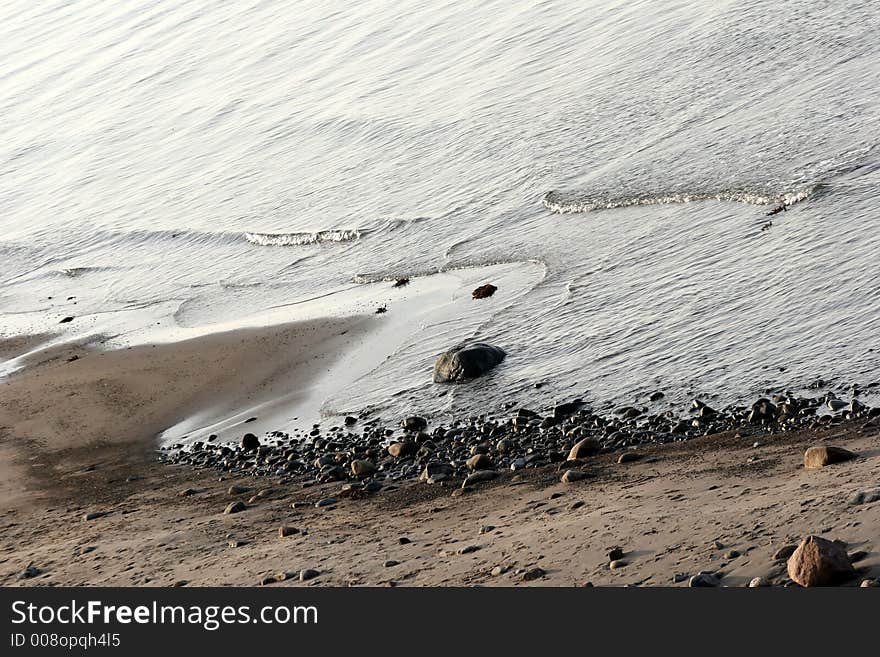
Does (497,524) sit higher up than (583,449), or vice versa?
(497,524)

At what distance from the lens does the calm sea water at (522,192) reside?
13055 mm

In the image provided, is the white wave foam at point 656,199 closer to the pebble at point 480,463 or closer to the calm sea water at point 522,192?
the calm sea water at point 522,192

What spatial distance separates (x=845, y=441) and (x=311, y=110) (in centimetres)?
2322

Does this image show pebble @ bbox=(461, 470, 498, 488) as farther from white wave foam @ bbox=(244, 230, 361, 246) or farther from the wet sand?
white wave foam @ bbox=(244, 230, 361, 246)

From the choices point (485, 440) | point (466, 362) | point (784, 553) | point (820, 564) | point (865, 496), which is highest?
point (820, 564)

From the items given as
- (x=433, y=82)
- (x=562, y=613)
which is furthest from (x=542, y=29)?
(x=562, y=613)

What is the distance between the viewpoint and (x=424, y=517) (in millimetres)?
9750

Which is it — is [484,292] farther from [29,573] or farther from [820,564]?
[820,564]

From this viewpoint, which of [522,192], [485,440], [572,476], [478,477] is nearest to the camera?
[572,476]

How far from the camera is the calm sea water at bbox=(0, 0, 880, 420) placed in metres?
13.1

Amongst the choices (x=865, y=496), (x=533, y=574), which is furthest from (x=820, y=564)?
(x=533, y=574)

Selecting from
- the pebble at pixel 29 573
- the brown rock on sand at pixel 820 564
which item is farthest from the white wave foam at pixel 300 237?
the brown rock on sand at pixel 820 564

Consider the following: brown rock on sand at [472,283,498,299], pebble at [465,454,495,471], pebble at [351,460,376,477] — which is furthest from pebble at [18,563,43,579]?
brown rock on sand at [472,283,498,299]

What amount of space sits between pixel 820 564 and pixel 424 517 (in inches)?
161
